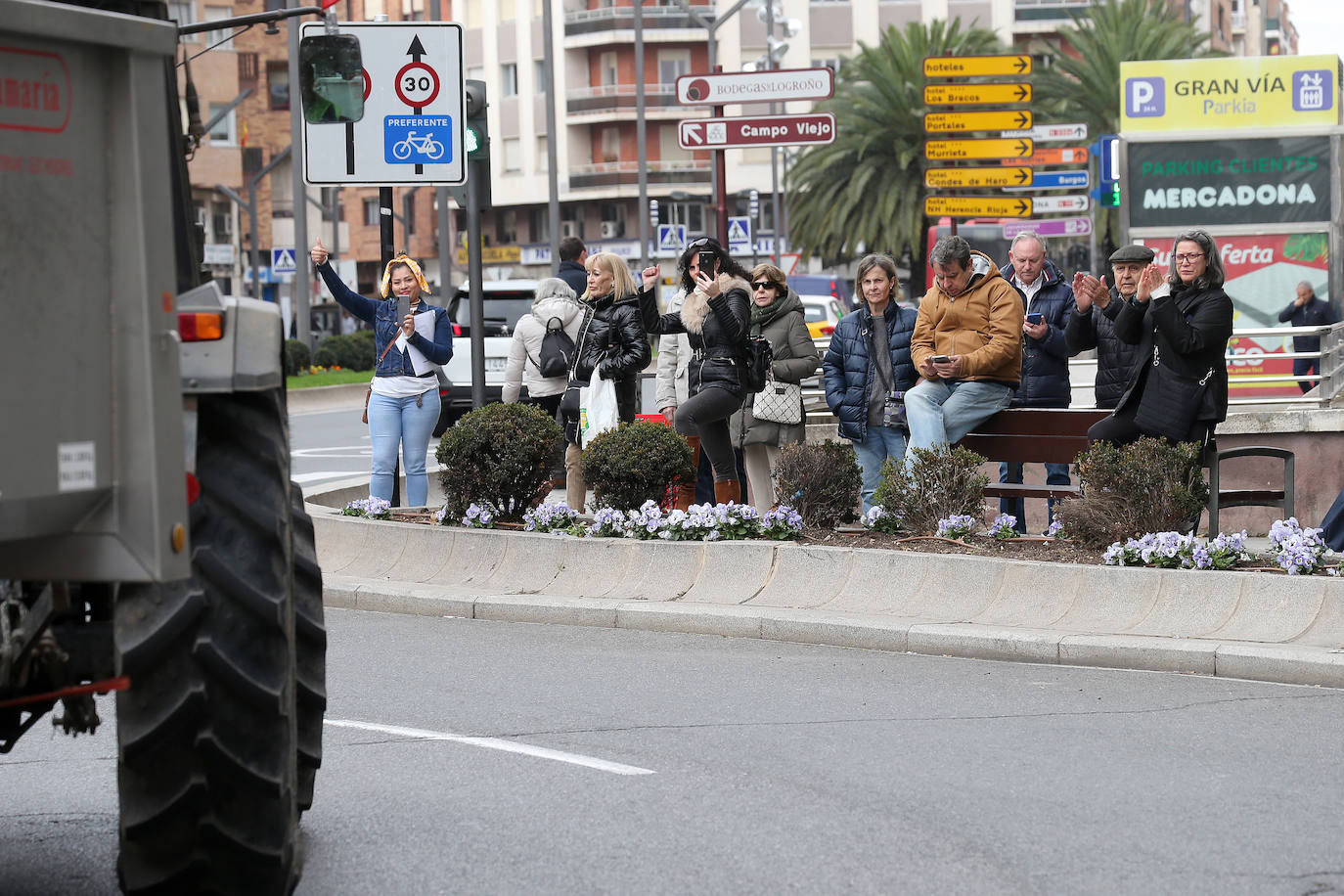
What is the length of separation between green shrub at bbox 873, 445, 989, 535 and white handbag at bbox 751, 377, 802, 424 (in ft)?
5.21

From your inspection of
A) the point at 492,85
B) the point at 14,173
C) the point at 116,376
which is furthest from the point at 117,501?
the point at 492,85

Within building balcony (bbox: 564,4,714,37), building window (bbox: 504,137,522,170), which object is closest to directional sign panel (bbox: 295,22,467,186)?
building balcony (bbox: 564,4,714,37)

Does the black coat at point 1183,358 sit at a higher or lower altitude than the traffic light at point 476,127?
lower

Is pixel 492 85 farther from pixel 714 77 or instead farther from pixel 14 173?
pixel 14 173

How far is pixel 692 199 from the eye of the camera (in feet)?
290

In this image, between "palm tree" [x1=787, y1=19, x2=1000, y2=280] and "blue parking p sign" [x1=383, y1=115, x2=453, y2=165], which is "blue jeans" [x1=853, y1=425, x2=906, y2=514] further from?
"palm tree" [x1=787, y1=19, x2=1000, y2=280]

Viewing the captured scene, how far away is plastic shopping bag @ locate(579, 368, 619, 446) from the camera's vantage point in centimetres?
1349

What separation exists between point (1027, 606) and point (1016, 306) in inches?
92.1

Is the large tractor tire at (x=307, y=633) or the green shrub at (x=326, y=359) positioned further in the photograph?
the green shrub at (x=326, y=359)

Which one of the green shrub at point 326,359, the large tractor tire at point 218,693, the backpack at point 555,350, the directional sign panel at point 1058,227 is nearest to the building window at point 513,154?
the green shrub at point 326,359

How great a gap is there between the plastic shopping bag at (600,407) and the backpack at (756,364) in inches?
47.1

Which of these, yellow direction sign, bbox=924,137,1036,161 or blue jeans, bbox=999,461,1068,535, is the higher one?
yellow direction sign, bbox=924,137,1036,161

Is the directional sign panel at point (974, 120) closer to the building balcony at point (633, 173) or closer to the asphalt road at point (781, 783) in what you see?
the asphalt road at point (781, 783)

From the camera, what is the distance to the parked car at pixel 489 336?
2389cm
